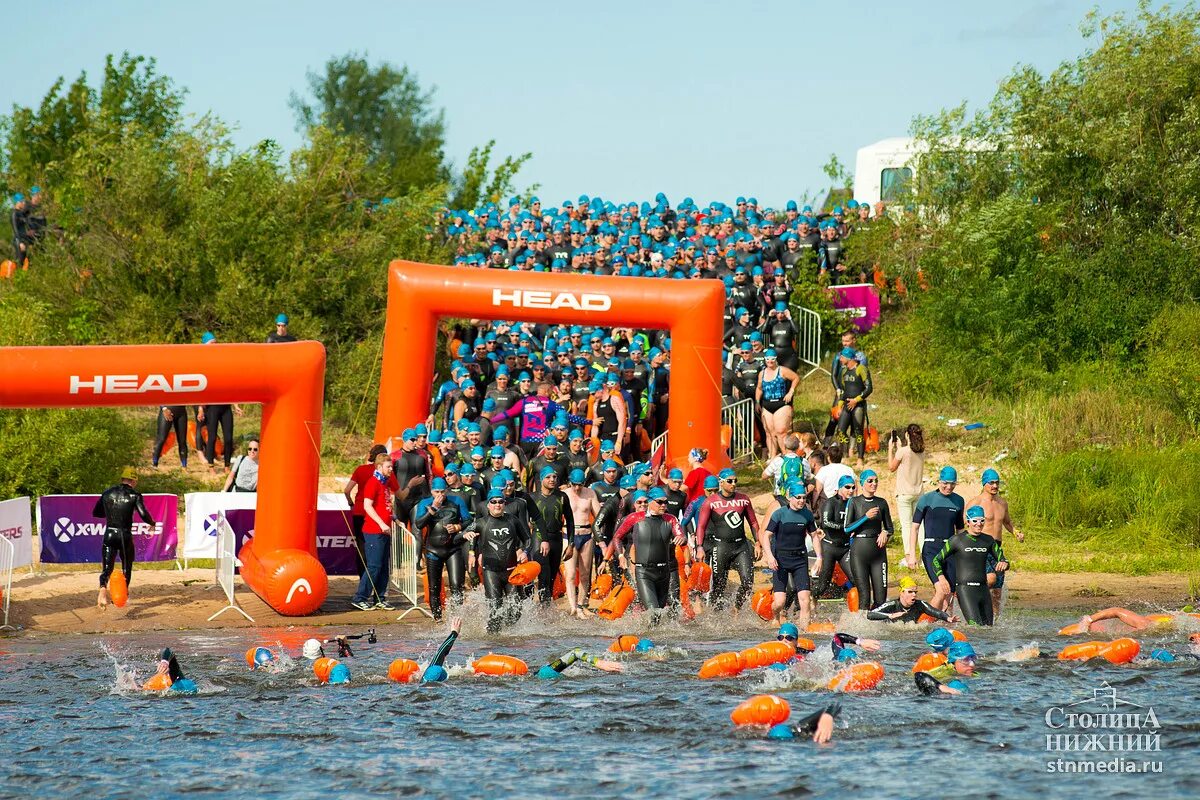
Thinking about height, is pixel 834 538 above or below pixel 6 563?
above

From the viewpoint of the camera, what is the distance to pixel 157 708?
41.2 ft

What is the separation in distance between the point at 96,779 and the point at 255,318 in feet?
56.5

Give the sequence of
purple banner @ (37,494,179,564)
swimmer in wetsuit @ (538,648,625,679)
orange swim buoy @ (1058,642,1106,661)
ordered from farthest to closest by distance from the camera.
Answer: purple banner @ (37,494,179,564)
orange swim buoy @ (1058,642,1106,661)
swimmer in wetsuit @ (538,648,625,679)

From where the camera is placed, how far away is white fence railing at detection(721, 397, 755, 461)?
22.3 m

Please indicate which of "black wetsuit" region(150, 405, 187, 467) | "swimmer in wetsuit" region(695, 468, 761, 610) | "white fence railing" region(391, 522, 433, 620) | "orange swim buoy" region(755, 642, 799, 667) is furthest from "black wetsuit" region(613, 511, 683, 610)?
"black wetsuit" region(150, 405, 187, 467)

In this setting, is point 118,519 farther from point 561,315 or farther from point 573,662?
point 561,315

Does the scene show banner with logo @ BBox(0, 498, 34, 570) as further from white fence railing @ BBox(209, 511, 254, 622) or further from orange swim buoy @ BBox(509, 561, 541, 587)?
orange swim buoy @ BBox(509, 561, 541, 587)

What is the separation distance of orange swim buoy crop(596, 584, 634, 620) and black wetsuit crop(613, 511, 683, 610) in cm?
32

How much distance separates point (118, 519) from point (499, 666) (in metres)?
5.07

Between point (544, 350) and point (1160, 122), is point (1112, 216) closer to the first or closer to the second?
point (1160, 122)

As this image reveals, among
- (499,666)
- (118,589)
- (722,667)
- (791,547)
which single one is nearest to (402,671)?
(499,666)

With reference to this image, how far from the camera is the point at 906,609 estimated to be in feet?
46.5

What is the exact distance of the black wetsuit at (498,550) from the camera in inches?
598

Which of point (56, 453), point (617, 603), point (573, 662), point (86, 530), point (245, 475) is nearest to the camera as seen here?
point (573, 662)
